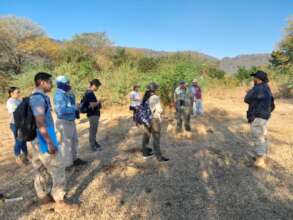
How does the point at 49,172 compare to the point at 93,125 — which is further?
the point at 93,125

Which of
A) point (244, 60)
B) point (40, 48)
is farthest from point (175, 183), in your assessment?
point (244, 60)

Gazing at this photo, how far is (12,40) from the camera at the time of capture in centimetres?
2673

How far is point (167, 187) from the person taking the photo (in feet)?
13.8

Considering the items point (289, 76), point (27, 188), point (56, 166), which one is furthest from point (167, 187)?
point (289, 76)

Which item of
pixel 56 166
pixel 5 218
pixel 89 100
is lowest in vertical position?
pixel 5 218

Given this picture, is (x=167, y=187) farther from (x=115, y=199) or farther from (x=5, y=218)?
(x=5, y=218)

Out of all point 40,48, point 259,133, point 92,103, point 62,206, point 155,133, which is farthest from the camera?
point 40,48

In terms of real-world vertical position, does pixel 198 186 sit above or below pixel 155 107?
below

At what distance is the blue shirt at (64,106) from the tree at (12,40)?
972 inches

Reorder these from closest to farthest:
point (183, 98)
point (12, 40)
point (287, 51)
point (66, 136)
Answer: point (66, 136) < point (183, 98) < point (287, 51) < point (12, 40)

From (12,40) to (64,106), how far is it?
26029 millimetres

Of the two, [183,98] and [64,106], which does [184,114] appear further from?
[64,106]

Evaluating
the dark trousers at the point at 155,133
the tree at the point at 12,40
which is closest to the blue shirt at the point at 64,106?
the dark trousers at the point at 155,133

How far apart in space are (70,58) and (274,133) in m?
24.2
